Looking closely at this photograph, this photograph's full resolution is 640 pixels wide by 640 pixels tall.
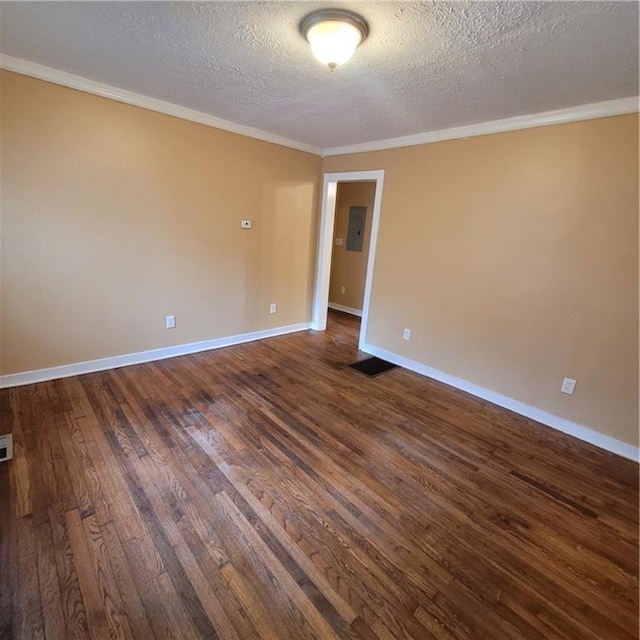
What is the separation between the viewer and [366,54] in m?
1.84

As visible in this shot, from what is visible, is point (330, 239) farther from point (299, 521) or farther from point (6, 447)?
point (6, 447)

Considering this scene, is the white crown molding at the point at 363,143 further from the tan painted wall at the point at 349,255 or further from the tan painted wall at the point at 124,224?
the tan painted wall at the point at 349,255

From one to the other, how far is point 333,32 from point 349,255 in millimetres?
4320

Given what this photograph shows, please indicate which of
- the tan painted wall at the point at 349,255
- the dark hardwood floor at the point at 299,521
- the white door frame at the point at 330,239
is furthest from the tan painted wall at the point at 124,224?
the tan painted wall at the point at 349,255

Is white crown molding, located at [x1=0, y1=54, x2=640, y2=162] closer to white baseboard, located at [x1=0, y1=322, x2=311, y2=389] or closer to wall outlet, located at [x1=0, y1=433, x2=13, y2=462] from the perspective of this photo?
white baseboard, located at [x1=0, y1=322, x2=311, y2=389]

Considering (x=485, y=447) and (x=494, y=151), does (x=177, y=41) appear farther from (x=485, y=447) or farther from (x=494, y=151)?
(x=485, y=447)

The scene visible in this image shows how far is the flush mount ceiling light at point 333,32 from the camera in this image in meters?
1.53

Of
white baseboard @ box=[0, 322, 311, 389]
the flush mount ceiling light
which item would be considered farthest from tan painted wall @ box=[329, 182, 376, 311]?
the flush mount ceiling light

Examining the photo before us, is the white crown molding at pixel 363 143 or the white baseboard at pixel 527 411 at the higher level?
the white crown molding at pixel 363 143

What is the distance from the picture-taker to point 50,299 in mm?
2689

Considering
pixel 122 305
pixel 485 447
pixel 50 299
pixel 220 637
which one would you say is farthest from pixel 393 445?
pixel 50 299

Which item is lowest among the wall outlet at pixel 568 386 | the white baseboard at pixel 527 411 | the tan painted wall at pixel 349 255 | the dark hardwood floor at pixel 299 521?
the dark hardwood floor at pixel 299 521

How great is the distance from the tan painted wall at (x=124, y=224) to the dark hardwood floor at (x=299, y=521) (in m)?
0.62

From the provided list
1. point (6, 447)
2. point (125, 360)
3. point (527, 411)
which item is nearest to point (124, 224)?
point (125, 360)
